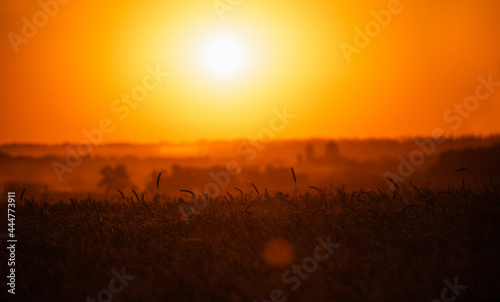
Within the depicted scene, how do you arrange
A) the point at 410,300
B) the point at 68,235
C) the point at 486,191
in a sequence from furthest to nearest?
the point at 486,191 < the point at 68,235 < the point at 410,300

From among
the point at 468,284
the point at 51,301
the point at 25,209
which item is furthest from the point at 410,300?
the point at 25,209

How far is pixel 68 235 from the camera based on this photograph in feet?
20.9

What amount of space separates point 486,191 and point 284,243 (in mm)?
3376

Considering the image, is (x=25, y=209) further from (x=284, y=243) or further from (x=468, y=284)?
(x=468, y=284)

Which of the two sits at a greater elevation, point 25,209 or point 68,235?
point 25,209

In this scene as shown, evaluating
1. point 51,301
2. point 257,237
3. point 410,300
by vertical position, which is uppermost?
point 257,237

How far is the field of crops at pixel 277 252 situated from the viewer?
4465mm

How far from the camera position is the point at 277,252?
204 inches

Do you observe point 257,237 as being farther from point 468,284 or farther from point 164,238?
point 468,284

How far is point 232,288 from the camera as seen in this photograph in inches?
176

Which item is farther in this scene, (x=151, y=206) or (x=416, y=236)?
(x=151, y=206)

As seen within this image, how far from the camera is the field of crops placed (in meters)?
4.46

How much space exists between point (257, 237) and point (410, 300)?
6.12ft

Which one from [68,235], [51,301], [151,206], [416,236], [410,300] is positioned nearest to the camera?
[410,300]
